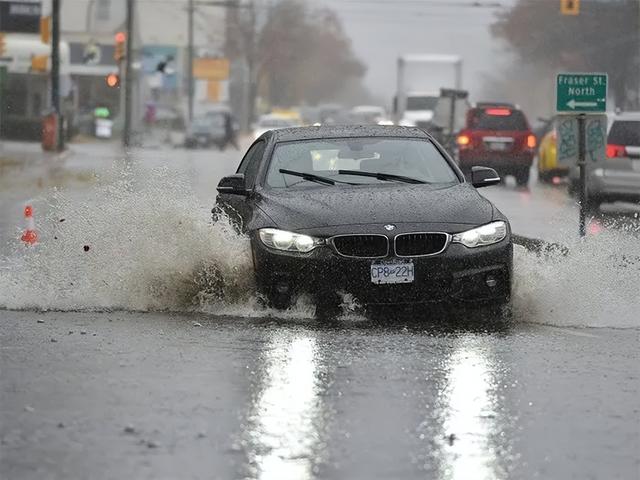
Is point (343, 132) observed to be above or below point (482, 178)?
above

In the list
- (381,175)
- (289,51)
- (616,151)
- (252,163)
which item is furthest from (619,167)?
(289,51)

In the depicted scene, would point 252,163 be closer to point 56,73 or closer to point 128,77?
point 56,73

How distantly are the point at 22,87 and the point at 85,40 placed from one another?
5476 centimetres

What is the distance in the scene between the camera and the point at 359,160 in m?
12.2

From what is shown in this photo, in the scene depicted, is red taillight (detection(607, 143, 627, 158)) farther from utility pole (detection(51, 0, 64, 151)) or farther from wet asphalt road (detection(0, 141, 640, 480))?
utility pole (detection(51, 0, 64, 151))

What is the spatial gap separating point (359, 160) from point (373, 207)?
1.28 m

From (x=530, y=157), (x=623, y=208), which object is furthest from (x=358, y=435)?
(x=530, y=157)

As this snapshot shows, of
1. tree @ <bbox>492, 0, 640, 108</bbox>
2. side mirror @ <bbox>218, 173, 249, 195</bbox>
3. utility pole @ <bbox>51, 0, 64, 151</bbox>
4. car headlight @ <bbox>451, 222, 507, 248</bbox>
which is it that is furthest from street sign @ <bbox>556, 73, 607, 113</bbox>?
tree @ <bbox>492, 0, 640, 108</bbox>

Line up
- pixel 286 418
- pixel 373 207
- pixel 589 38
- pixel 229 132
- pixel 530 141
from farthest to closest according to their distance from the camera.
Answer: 1. pixel 589 38
2. pixel 229 132
3. pixel 530 141
4. pixel 373 207
5. pixel 286 418

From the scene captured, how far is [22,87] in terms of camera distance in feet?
215

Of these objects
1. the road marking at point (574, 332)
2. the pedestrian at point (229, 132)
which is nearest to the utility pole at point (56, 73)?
the pedestrian at point (229, 132)

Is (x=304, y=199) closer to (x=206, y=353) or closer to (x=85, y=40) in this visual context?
(x=206, y=353)

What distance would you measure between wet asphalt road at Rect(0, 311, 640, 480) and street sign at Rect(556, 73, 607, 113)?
8311 mm

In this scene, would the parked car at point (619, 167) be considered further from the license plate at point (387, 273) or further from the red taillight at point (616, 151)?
the license plate at point (387, 273)
